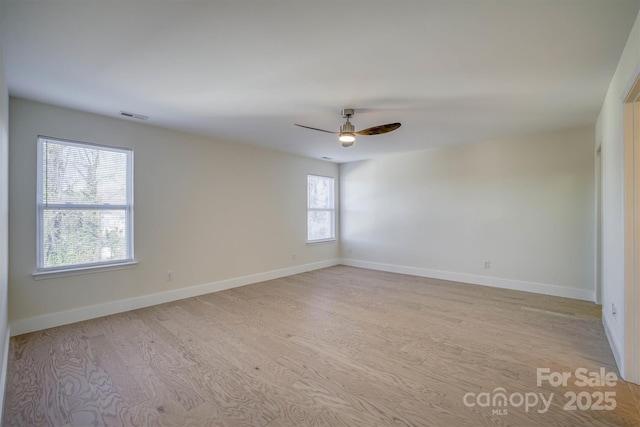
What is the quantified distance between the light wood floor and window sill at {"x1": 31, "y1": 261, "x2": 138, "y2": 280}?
0.58 meters

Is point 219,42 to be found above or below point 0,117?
above

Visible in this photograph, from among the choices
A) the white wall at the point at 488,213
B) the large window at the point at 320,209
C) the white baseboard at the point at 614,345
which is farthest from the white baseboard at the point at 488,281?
the white baseboard at the point at 614,345

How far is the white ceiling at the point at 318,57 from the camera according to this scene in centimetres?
174

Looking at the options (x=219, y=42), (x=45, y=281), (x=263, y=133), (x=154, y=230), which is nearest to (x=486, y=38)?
(x=219, y=42)

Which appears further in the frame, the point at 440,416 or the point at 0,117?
the point at 0,117

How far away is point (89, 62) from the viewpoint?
7.66 feet

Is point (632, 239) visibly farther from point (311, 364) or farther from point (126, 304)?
point (126, 304)

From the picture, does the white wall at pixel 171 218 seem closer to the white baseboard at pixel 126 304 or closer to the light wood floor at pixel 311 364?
the white baseboard at pixel 126 304

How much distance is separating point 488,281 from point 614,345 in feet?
7.87

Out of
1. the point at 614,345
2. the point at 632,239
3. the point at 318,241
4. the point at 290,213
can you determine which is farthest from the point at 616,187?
the point at 318,241

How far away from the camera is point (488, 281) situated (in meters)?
5.00

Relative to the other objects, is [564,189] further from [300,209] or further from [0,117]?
[0,117]

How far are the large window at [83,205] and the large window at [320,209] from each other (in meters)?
3.46

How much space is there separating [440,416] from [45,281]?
4.05 meters
